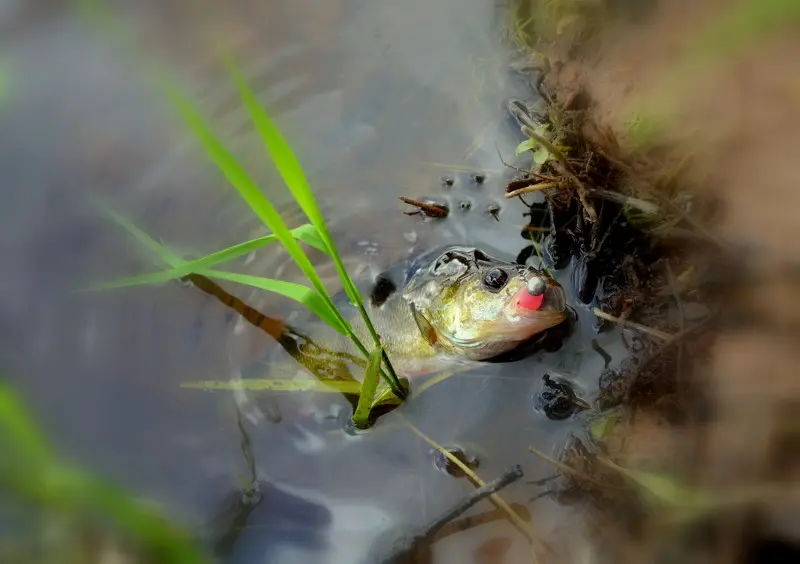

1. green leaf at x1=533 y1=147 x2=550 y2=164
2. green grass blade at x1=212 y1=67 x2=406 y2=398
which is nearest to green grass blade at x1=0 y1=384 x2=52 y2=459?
green grass blade at x1=212 y1=67 x2=406 y2=398

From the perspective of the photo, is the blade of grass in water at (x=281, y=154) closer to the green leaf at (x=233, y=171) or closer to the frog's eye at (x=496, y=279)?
the green leaf at (x=233, y=171)

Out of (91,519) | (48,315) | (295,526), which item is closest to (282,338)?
(295,526)

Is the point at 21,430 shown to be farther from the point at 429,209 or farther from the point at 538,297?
the point at 538,297

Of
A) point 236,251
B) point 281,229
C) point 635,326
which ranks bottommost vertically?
point 635,326

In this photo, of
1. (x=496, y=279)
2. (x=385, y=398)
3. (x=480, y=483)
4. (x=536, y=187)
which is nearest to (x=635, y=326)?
(x=496, y=279)

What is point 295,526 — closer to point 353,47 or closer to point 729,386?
point 729,386

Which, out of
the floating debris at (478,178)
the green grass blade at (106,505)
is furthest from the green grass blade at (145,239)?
the floating debris at (478,178)
